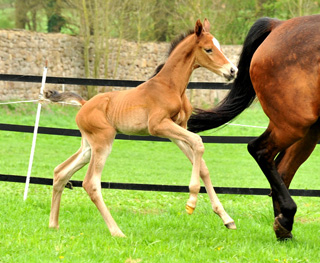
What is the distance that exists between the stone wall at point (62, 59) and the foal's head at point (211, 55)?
13767mm

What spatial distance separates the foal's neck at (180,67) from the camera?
193 inches

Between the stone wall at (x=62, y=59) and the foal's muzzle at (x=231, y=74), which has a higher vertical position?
the foal's muzzle at (x=231, y=74)

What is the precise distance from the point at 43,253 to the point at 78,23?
1867cm

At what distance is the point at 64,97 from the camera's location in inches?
214

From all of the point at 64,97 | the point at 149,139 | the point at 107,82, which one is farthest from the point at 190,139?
the point at 107,82

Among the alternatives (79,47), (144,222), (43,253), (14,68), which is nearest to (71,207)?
(144,222)

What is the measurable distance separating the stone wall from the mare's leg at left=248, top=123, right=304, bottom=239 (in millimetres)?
13755

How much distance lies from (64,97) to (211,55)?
5.05ft

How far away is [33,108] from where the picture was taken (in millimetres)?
18391

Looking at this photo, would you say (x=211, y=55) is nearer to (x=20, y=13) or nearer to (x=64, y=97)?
(x=64, y=97)

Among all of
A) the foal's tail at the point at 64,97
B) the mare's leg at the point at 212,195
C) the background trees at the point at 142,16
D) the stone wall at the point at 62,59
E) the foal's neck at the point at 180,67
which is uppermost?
the foal's neck at the point at 180,67

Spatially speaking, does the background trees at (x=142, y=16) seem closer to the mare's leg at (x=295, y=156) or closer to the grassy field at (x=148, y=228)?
the grassy field at (x=148, y=228)

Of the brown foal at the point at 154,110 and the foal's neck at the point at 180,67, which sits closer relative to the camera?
the brown foal at the point at 154,110

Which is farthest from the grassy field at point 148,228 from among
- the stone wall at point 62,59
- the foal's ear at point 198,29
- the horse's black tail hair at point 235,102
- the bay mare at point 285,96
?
the stone wall at point 62,59
